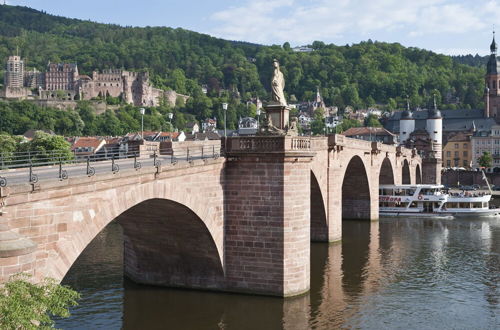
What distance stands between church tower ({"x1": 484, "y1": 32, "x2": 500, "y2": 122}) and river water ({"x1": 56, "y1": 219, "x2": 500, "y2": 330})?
126 meters

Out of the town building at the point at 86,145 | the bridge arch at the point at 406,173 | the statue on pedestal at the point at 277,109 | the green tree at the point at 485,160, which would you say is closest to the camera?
the statue on pedestal at the point at 277,109

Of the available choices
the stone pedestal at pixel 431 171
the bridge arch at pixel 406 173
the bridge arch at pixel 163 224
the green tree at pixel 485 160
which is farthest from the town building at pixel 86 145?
the bridge arch at pixel 163 224

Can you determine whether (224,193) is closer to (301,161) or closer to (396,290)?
(301,161)

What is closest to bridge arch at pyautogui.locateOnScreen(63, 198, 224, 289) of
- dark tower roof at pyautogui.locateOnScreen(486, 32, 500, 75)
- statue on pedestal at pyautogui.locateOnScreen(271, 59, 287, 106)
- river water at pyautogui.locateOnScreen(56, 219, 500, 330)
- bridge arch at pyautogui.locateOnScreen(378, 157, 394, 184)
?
river water at pyautogui.locateOnScreen(56, 219, 500, 330)

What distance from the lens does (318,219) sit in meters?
43.5

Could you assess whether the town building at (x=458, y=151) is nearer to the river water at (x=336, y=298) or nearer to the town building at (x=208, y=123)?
the town building at (x=208, y=123)

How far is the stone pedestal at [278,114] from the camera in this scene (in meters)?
28.6

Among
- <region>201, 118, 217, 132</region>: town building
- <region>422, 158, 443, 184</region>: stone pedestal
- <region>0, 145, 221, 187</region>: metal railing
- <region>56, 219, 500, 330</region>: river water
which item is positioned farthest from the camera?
<region>201, 118, 217, 132</region>: town building

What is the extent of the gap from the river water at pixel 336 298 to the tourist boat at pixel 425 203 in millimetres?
23901

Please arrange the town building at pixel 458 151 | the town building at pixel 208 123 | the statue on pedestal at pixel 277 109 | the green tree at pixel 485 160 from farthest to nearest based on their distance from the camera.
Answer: the town building at pixel 208 123 → the town building at pixel 458 151 → the green tree at pixel 485 160 → the statue on pedestal at pixel 277 109

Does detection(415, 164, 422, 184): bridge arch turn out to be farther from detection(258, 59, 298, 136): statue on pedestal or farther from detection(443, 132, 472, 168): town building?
detection(258, 59, 298, 136): statue on pedestal

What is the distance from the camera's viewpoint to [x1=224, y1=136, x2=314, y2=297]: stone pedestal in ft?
87.2

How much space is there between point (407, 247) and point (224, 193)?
2271 cm

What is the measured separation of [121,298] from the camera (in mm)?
27797
